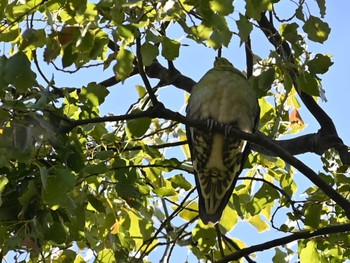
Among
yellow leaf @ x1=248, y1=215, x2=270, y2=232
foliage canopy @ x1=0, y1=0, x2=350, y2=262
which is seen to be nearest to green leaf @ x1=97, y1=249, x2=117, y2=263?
foliage canopy @ x1=0, y1=0, x2=350, y2=262

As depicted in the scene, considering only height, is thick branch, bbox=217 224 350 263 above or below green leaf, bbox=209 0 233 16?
below

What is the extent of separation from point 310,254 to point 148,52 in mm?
1387

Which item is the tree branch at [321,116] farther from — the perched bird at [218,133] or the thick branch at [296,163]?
the thick branch at [296,163]

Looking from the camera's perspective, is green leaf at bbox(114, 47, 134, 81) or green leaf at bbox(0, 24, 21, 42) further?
green leaf at bbox(0, 24, 21, 42)

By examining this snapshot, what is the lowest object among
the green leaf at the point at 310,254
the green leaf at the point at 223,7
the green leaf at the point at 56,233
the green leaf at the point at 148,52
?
the green leaf at the point at 56,233

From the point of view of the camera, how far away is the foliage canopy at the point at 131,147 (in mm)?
2785

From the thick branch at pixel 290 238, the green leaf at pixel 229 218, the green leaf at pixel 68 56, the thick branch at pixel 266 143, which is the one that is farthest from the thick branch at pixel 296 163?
the green leaf at pixel 229 218

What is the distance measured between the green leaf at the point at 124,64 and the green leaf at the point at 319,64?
777 millimetres

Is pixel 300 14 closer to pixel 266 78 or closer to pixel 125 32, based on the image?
pixel 266 78

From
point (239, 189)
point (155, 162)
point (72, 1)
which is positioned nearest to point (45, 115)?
point (72, 1)

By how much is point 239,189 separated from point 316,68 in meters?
1.20

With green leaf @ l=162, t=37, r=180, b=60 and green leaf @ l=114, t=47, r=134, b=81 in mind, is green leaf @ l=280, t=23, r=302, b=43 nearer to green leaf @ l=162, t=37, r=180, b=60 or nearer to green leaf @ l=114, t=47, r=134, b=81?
green leaf @ l=162, t=37, r=180, b=60

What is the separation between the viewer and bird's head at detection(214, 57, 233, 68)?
4.92 meters

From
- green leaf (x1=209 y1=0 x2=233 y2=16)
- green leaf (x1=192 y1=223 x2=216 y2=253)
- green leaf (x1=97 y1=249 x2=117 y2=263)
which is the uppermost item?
green leaf (x1=209 y1=0 x2=233 y2=16)
